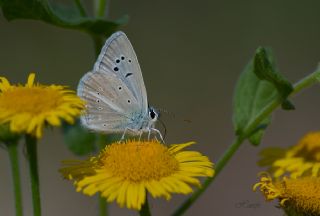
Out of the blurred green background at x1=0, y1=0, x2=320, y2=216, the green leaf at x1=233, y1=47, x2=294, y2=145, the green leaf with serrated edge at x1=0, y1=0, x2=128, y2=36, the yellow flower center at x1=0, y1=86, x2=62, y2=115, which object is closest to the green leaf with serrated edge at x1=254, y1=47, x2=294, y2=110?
the green leaf at x1=233, y1=47, x2=294, y2=145

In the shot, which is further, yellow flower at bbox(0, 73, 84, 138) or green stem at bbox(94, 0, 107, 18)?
green stem at bbox(94, 0, 107, 18)

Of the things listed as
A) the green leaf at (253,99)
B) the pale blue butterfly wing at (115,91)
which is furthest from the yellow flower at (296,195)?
the pale blue butterfly wing at (115,91)

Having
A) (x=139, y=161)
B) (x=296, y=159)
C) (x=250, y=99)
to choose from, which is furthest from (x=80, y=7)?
(x=296, y=159)

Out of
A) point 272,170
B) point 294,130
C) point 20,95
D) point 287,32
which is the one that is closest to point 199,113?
point 294,130

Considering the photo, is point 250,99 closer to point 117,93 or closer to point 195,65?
point 117,93

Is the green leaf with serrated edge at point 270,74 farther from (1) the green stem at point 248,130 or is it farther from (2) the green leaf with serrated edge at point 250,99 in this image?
(2) the green leaf with serrated edge at point 250,99

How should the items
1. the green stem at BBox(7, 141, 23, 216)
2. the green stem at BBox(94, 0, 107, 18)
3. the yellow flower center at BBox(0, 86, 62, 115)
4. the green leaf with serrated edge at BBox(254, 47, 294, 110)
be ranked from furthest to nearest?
the green stem at BBox(94, 0, 107, 18) → the green leaf with serrated edge at BBox(254, 47, 294, 110) → the green stem at BBox(7, 141, 23, 216) → the yellow flower center at BBox(0, 86, 62, 115)

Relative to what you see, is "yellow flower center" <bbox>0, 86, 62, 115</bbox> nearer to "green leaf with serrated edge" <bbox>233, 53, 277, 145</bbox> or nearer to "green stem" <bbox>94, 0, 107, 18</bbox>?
"green stem" <bbox>94, 0, 107, 18</bbox>

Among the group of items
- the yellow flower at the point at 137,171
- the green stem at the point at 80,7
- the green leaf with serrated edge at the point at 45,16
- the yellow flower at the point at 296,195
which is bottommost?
the yellow flower at the point at 296,195
